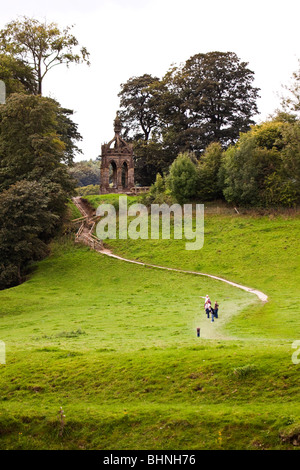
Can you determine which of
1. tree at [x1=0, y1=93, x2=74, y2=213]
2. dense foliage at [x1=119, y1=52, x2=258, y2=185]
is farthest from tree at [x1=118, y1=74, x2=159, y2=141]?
tree at [x1=0, y1=93, x2=74, y2=213]

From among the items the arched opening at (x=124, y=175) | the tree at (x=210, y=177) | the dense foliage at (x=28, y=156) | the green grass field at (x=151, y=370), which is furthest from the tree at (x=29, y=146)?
the green grass field at (x=151, y=370)

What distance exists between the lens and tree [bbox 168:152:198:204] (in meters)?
66.8

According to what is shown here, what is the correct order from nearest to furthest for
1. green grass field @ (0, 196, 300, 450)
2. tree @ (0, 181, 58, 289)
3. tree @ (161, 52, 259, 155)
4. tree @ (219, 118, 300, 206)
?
green grass field @ (0, 196, 300, 450)
tree @ (0, 181, 58, 289)
tree @ (219, 118, 300, 206)
tree @ (161, 52, 259, 155)

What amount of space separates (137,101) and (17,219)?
4250 centimetres

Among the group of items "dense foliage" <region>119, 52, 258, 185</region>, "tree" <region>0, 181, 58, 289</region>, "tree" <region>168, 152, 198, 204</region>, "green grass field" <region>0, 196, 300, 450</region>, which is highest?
"dense foliage" <region>119, 52, 258, 185</region>

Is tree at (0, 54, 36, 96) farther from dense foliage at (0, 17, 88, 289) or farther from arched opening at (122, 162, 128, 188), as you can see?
arched opening at (122, 162, 128, 188)

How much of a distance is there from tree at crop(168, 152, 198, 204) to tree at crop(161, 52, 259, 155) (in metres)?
12.4

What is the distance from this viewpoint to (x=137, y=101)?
284ft

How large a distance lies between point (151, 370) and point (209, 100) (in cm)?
6601

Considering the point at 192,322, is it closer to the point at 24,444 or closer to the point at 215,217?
the point at 24,444

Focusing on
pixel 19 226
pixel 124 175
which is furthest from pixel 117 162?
pixel 19 226

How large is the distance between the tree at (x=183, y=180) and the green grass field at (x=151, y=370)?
25.1 metres

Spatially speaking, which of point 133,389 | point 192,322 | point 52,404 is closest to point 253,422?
point 133,389

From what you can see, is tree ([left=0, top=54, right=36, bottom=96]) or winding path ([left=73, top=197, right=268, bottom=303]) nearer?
winding path ([left=73, top=197, right=268, bottom=303])
